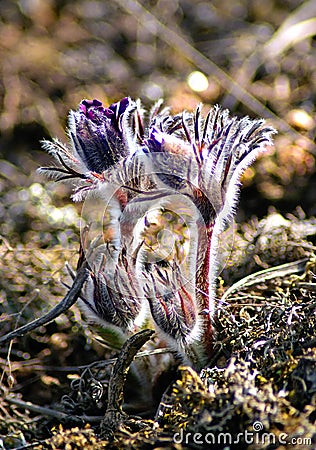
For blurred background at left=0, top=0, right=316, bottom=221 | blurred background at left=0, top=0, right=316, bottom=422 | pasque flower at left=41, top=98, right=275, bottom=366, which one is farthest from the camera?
blurred background at left=0, top=0, right=316, bottom=221

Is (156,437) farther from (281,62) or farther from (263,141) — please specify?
(281,62)

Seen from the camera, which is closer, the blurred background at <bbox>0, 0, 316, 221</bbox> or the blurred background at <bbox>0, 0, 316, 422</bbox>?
the blurred background at <bbox>0, 0, 316, 422</bbox>

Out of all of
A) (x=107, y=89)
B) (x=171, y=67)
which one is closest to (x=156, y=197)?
(x=107, y=89)

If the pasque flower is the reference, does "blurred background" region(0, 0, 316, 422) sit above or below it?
above

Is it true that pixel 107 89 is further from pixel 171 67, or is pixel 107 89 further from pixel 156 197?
pixel 156 197

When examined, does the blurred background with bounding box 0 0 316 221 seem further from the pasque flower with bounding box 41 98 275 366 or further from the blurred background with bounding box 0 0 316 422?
the pasque flower with bounding box 41 98 275 366

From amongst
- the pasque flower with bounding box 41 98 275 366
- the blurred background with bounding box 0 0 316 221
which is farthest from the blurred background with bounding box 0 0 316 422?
the pasque flower with bounding box 41 98 275 366
